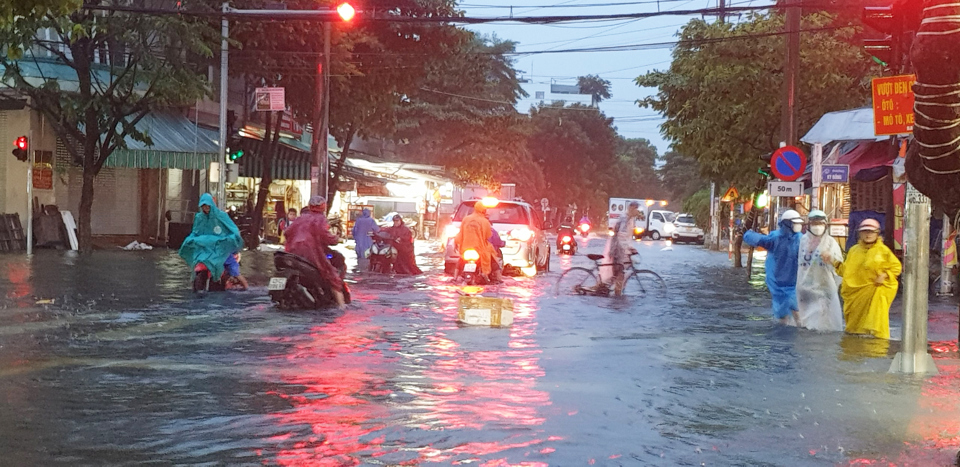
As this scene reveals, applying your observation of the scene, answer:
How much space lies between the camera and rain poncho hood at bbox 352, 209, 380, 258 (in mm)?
28766

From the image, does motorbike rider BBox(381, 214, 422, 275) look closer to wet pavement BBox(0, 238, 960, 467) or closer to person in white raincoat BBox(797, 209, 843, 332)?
wet pavement BBox(0, 238, 960, 467)

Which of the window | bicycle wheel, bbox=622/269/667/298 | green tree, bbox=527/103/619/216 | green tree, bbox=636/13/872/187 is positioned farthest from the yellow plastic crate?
green tree, bbox=527/103/619/216

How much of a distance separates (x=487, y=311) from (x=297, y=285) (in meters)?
2.71

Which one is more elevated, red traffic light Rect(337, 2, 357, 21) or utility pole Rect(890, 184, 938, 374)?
red traffic light Rect(337, 2, 357, 21)

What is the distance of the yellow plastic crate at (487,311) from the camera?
14703mm

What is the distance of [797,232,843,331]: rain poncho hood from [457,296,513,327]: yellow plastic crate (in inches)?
146

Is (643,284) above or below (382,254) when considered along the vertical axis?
below

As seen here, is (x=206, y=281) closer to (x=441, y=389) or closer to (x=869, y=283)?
(x=441, y=389)

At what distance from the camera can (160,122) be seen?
34469 mm

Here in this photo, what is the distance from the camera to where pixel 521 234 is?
25.6 metres

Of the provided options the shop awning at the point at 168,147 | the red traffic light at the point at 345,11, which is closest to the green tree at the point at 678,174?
the shop awning at the point at 168,147

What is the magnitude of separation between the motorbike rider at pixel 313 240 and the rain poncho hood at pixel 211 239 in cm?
209

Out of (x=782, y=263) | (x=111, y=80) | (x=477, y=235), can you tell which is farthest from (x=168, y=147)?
(x=782, y=263)

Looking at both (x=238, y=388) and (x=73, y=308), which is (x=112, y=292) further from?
(x=238, y=388)
